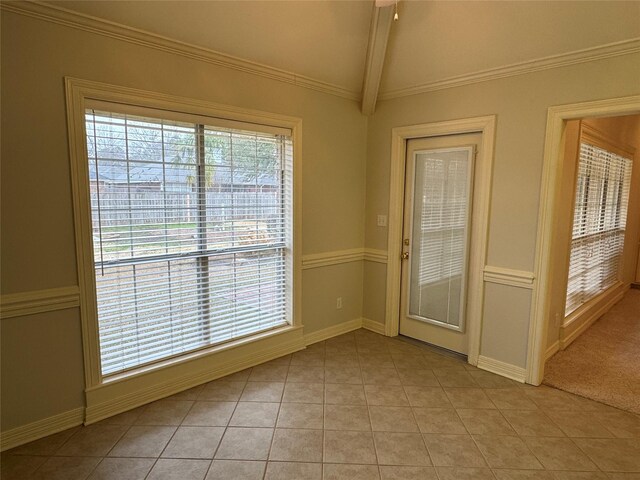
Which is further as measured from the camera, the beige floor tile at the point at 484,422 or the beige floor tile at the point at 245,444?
the beige floor tile at the point at 484,422

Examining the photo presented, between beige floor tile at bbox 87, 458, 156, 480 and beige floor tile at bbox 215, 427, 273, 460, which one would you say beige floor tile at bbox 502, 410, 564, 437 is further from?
beige floor tile at bbox 87, 458, 156, 480

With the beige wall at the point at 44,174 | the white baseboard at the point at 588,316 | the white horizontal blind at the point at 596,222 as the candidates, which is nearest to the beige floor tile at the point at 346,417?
the beige wall at the point at 44,174

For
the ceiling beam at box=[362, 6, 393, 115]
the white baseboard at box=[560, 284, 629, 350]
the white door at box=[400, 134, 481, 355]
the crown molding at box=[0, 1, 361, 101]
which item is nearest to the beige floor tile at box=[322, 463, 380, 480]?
the white door at box=[400, 134, 481, 355]

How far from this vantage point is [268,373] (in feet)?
9.89

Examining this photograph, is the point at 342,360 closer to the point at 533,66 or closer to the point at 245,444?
the point at 245,444

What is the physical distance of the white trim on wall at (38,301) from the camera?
2.04 metres

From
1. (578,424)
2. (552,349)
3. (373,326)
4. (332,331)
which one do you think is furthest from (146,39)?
(552,349)

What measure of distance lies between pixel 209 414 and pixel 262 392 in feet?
1.38

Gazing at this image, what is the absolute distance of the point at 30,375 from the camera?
7.02 feet

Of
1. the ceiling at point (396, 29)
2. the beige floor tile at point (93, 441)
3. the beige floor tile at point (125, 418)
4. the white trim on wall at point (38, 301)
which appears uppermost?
the ceiling at point (396, 29)

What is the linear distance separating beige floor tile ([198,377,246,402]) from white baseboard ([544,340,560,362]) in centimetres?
269

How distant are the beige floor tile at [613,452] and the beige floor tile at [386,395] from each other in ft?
3.46

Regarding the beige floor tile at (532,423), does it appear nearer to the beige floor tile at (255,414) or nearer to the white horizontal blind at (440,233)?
the white horizontal blind at (440,233)

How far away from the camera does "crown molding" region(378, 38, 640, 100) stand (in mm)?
2344
